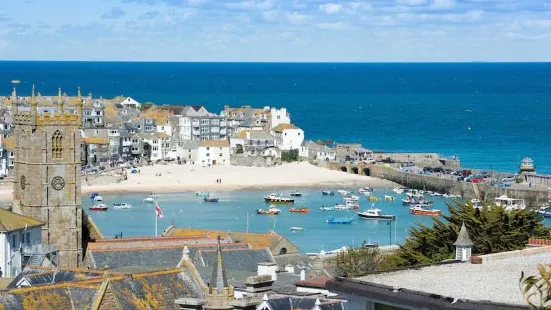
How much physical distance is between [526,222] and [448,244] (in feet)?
7.34

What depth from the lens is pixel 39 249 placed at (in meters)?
47.3

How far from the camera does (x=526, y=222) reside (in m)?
37.2

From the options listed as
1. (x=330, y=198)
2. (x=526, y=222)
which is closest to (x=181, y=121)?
(x=330, y=198)

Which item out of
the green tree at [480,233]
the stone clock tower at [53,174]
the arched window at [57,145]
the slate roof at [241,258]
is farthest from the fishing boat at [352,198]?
the green tree at [480,233]

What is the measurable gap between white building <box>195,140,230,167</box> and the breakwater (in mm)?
9744

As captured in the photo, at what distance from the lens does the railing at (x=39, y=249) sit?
4672cm

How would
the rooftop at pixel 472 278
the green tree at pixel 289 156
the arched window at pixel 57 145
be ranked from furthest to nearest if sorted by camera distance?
the green tree at pixel 289 156
the arched window at pixel 57 145
the rooftop at pixel 472 278

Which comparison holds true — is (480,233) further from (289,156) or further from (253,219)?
(289,156)

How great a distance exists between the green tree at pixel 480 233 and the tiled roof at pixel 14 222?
13821 millimetres

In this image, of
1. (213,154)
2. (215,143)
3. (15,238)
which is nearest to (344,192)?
(213,154)

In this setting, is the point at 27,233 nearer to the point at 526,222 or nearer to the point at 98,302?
the point at 526,222

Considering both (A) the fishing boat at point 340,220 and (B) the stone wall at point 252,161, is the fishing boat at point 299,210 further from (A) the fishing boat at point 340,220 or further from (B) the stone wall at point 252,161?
(B) the stone wall at point 252,161

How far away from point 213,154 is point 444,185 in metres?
25.9

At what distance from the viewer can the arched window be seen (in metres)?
48.8
